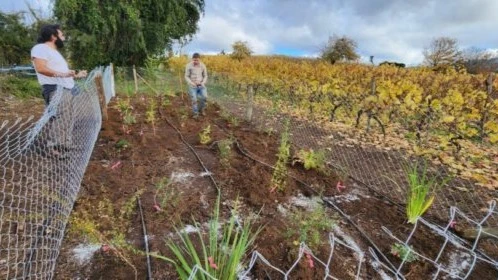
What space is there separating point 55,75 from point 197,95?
3.80m

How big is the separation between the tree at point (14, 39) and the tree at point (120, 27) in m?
2.32

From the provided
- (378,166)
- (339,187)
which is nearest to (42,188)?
(339,187)

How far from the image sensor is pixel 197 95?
7457mm

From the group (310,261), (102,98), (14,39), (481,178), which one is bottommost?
(310,261)

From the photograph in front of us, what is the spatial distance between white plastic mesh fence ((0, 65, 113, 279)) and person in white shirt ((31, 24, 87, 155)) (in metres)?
0.01

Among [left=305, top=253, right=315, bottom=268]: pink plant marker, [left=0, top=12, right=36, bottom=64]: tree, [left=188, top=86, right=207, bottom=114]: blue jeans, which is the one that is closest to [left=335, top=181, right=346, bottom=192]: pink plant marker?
[left=305, top=253, right=315, bottom=268]: pink plant marker

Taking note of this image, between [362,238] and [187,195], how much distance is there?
1735 millimetres

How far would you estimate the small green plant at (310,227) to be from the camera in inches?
107

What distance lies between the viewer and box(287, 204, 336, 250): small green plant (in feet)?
8.89

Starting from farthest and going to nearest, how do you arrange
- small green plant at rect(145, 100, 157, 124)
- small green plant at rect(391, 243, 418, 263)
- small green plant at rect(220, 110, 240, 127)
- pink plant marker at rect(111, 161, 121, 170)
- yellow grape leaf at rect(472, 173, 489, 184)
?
small green plant at rect(220, 110, 240, 127)
small green plant at rect(145, 100, 157, 124)
pink plant marker at rect(111, 161, 121, 170)
yellow grape leaf at rect(472, 173, 489, 184)
small green plant at rect(391, 243, 418, 263)

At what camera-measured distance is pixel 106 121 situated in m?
6.28

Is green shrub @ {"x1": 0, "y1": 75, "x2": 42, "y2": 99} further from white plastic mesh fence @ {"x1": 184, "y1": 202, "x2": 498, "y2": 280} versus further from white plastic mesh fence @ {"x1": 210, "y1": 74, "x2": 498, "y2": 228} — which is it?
white plastic mesh fence @ {"x1": 184, "y1": 202, "x2": 498, "y2": 280}

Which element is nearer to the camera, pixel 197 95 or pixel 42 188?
pixel 42 188

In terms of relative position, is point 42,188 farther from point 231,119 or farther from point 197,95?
point 197,95
